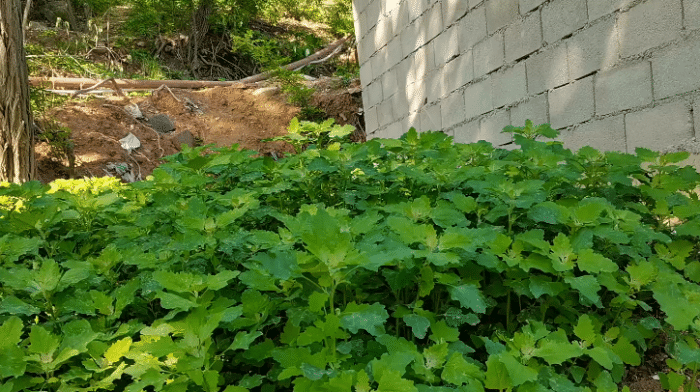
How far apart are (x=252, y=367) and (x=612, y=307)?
1.12 meters

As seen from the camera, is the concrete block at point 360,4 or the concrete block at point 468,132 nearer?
the concrete block at point 468,132

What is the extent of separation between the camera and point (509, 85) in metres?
4.04

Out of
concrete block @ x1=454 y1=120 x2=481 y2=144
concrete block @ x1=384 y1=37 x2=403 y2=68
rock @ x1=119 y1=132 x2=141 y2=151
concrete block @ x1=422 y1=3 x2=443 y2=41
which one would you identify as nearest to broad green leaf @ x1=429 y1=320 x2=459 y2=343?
concrete block @ x1=454 y1=120 x2=481 y2=144

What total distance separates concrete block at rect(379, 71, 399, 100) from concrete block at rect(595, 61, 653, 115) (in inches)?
112

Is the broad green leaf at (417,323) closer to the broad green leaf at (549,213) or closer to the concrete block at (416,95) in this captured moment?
the broad green leaf at (549,213)

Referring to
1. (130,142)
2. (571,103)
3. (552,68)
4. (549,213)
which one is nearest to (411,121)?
(552,68)

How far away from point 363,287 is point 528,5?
3.05 metres

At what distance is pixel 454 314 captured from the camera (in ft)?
4.63

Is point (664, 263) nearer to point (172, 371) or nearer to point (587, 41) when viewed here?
point (172, 371)

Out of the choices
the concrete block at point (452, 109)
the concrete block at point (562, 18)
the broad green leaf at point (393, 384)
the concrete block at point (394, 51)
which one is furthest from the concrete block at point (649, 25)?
the concrete block at point (394, 51)

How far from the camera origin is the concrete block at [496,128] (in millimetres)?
4129

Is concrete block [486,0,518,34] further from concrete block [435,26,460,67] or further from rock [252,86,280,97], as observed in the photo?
rock [252,86,280,97]

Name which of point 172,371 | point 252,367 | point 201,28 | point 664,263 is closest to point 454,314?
point 252,367

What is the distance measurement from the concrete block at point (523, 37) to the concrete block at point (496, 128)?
429 millimetres
